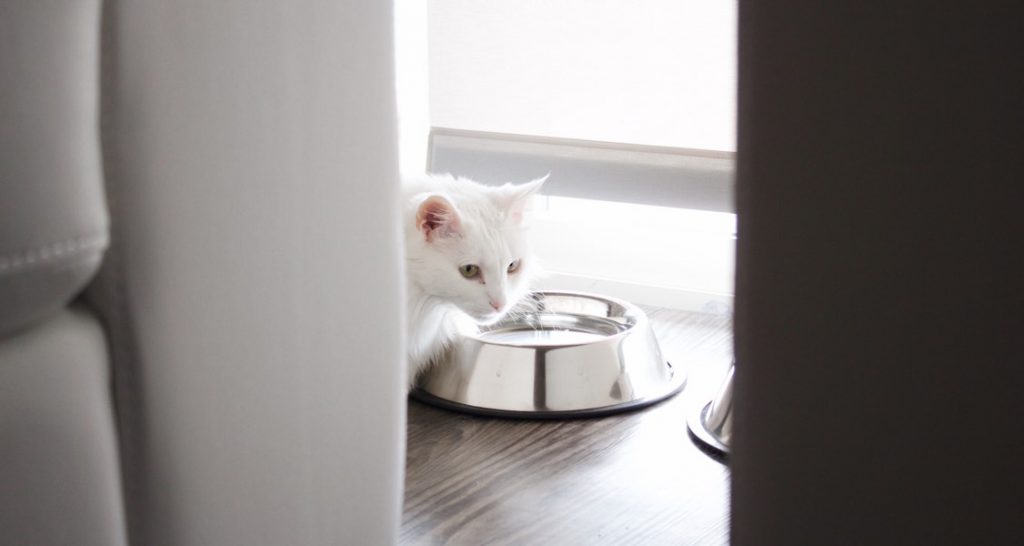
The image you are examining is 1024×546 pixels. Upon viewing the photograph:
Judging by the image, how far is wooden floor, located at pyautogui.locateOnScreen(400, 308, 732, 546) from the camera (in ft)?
3.32

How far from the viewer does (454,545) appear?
3.23ft

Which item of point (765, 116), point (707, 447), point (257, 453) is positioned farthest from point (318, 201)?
point (707, 447)

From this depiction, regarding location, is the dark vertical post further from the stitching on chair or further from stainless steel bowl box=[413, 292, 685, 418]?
stainless steel bowl box=[413, 292, 685, 418]

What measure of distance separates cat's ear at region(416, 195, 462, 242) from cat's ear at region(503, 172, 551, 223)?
0.11m

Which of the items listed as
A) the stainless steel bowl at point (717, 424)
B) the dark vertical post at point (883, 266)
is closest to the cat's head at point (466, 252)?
the stainless steel bowl at point (717, 424)

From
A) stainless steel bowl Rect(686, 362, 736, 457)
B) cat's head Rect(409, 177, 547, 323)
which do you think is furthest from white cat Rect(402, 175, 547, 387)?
stainless steel bowl Rect(686, 362, 736, 457)

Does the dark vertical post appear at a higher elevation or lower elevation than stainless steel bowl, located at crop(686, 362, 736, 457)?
higher

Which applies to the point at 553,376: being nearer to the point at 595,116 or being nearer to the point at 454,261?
the point at 454,261

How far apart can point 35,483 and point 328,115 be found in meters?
0.29

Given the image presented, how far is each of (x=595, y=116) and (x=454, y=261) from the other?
41 cm

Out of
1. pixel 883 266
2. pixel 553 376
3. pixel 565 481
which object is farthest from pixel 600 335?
pixel 883 266

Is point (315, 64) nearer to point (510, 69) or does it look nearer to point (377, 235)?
point (377, 235)

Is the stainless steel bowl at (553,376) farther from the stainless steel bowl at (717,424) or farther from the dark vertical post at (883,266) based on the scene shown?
the dark vertical post at (883,266)

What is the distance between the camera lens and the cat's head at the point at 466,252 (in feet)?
4.69
